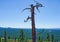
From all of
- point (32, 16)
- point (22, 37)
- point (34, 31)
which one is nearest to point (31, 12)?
point (32, 16)

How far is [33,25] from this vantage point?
810 cm

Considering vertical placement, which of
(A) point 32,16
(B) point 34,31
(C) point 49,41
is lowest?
(C) point 49,41

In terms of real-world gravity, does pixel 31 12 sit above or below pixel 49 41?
above

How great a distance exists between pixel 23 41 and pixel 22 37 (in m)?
2.49

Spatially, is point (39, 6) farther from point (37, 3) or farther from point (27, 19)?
point (27, 19)

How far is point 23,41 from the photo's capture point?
2254 inches

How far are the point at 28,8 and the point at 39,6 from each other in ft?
1.44

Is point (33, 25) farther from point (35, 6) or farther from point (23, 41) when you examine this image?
point (23, 41)

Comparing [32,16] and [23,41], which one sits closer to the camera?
[32,16]

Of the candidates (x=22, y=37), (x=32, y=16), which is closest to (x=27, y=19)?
(x=32, y=16)

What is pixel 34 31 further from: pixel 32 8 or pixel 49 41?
pixel 49 41

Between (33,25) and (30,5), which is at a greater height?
(30,5)

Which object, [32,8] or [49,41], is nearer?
[32,8]

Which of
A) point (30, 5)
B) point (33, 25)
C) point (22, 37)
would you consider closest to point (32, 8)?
point (30, 5)
